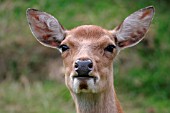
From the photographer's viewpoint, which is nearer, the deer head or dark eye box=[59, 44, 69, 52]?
the deer head

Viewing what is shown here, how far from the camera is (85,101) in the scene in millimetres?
7746

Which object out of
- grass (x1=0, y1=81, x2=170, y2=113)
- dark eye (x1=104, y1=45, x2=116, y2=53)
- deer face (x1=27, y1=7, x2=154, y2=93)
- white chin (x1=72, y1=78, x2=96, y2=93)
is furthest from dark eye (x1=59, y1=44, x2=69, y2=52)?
grass (x1=0, y1=81, x2=170, y2=113)

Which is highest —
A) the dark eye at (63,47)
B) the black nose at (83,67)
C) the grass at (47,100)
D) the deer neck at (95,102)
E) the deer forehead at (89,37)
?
the deer forehead at (89,37)

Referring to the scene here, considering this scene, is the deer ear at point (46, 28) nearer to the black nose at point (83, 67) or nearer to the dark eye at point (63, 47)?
the dark eye at point (63, 47)

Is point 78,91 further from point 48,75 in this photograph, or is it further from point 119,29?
point 48,75

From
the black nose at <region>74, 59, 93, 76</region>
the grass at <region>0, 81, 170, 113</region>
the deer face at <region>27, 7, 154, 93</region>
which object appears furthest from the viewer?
the grass at <region>0, 81, 170, 113</region>

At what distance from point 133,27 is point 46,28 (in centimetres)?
91

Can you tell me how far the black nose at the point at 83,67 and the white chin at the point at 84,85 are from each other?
8 centimetres

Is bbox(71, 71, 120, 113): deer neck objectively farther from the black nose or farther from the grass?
the grass

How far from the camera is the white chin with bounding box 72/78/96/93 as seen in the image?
24.0 ft

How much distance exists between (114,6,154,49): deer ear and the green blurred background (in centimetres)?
309

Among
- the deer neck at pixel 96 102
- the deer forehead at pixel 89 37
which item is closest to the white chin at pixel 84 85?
the deer neck at pixel 96 102

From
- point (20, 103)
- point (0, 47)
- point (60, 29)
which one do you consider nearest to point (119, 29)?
point (60, 29)

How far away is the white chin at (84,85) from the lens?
7.32 meters
